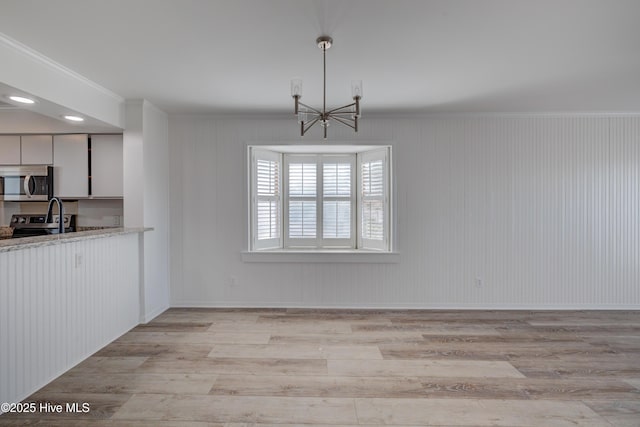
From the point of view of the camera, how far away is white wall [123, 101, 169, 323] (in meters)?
3.72

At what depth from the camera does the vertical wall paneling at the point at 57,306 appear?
2.21 m

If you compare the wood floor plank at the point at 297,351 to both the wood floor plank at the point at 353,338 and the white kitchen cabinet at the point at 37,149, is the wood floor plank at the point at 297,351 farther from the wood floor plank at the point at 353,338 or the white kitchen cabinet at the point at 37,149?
the white kitchen cabinet at the point at 37,149

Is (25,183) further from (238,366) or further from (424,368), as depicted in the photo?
(424,368)

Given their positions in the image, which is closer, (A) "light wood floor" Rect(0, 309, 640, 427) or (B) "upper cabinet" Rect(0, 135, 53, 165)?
(A) "light wood floor" Rect(0, 309, 640, 427)

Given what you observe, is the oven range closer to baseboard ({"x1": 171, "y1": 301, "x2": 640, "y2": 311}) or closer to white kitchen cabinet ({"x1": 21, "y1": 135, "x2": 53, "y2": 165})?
white kitchen cabinet ({"x1": 21, "y1": 135, "x2": 53, "y2": 165})

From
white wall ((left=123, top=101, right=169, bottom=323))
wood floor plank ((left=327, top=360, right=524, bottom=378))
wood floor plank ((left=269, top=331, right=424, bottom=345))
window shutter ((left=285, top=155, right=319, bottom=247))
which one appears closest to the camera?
wood floor plank ((left=327, top=360, right=524, bottom=378))

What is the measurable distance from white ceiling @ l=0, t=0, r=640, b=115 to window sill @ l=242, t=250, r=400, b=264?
1.86m

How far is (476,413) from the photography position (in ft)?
7.06

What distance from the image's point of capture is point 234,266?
4.34m

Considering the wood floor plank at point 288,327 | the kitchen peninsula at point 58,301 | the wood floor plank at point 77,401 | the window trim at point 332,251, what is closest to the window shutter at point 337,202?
the window trim at point 332,251

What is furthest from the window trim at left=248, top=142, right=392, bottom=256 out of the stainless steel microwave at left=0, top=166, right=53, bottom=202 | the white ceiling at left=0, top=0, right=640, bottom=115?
the stainless steel microwave at left=0, top=166, right=53, bottom=202

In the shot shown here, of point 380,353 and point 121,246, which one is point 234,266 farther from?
point 380,353

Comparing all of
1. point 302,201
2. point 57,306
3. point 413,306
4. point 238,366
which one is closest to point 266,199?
point 302,201

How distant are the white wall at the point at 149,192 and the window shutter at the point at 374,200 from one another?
2.58 m
